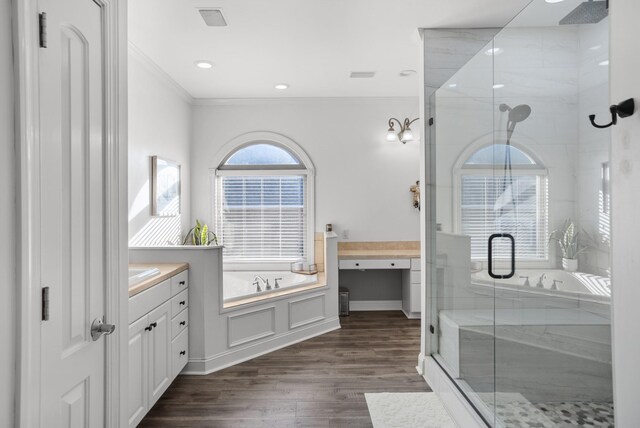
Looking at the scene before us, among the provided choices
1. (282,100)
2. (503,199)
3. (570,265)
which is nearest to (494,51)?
(503,199)

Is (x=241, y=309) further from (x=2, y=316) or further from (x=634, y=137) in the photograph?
(x=634, y=137)

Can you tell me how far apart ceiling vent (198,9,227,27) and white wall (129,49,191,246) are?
2.58ft

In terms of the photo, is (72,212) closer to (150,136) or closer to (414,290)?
(150,136)

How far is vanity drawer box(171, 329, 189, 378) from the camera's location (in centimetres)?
264

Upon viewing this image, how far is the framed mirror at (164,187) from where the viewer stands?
11.7ft

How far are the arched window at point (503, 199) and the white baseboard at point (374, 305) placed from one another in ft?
8.14

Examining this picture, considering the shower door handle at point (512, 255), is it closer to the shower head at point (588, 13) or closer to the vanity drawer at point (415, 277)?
the shower head at point (588, 13)

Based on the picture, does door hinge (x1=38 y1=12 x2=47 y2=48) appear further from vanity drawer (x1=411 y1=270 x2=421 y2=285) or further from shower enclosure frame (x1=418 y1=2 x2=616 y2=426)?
vanity drawer (x1=411 y1=270 x2=421 y2=285)

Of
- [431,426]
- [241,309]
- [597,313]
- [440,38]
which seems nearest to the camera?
[597,313]

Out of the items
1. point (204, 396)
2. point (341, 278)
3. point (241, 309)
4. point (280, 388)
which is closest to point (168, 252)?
point (241, 309)

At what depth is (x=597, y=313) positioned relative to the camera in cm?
130

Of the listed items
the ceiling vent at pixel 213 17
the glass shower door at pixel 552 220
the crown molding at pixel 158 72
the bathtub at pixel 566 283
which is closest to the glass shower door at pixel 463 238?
the glass shower door at pixel 552 220

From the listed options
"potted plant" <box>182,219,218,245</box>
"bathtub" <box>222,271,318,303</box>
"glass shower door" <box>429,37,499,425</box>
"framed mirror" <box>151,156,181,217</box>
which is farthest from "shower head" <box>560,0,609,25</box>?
"potted plant" <box>182,219,218,245</box>

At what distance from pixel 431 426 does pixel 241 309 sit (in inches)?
64.4
